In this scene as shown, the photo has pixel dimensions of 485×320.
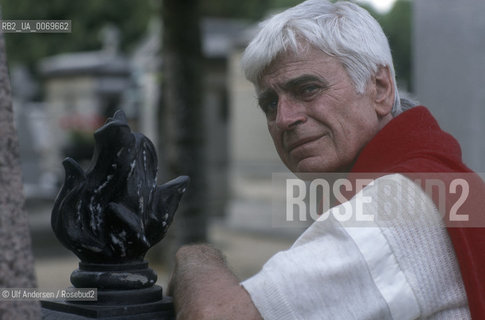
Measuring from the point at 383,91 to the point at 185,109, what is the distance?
4396 millimetres

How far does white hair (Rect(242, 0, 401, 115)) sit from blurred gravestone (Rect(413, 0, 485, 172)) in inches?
62.2

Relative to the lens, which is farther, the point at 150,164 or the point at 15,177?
the point at 150,164

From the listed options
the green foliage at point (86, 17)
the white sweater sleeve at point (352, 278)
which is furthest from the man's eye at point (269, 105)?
the green foliage at point (86, 17)

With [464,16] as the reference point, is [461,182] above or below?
below

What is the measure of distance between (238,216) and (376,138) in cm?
1073

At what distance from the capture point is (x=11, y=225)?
4.62 ft

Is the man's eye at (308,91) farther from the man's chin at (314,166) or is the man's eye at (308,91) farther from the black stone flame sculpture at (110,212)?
the black stone flame sculpture at (110,212)

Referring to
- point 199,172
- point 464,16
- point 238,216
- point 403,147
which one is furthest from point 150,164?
point 238,216

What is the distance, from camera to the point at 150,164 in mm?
1958

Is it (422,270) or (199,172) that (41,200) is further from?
(422,270)

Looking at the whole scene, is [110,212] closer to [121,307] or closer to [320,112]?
[121,307]

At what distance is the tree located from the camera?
6434 millimetres

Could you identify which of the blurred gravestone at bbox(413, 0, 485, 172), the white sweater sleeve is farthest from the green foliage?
the white sweater sleeve

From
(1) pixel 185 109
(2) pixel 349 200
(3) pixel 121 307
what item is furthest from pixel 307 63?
(1) pixel 185 109
